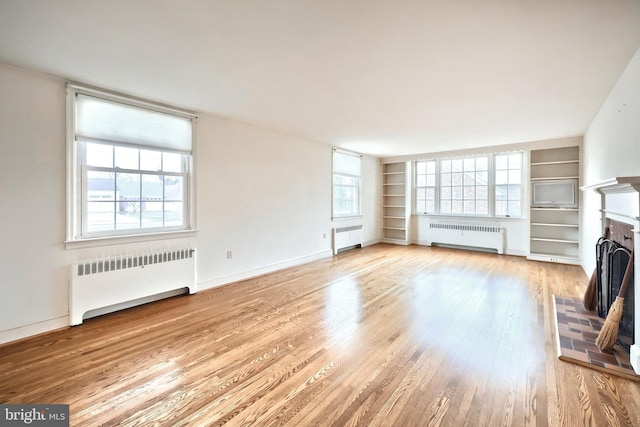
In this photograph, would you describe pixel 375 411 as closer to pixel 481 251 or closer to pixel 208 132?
pixel 208 132

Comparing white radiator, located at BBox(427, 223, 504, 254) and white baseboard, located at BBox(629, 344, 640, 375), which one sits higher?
white radiator, located at BBox(427, 223, 504, 254)

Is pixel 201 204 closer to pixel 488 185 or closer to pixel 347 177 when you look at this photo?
pixel 347 177

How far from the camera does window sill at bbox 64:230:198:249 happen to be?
3.10 m

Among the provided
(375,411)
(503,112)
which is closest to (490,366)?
(375,411)

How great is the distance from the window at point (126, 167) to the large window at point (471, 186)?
20.4ft

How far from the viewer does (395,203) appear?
852 centimetres

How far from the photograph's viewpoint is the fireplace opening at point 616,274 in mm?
2553

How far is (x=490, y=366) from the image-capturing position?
7.57 feet

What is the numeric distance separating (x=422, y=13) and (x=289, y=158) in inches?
153

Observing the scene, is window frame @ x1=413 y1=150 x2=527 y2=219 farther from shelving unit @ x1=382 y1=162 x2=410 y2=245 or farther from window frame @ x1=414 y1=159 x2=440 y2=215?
shelving unit @ x1=382 y1=162 x2=410 y2=245

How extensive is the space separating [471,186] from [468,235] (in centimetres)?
122

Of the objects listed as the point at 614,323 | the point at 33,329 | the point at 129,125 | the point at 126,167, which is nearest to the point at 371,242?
the point at 614,323

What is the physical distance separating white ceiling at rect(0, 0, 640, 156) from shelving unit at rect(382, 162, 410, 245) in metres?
4.26

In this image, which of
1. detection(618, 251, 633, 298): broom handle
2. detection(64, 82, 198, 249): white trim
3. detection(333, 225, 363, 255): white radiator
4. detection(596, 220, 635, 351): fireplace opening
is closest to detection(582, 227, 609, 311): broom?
detection(596, 220, 635, 351): fireplace opening
